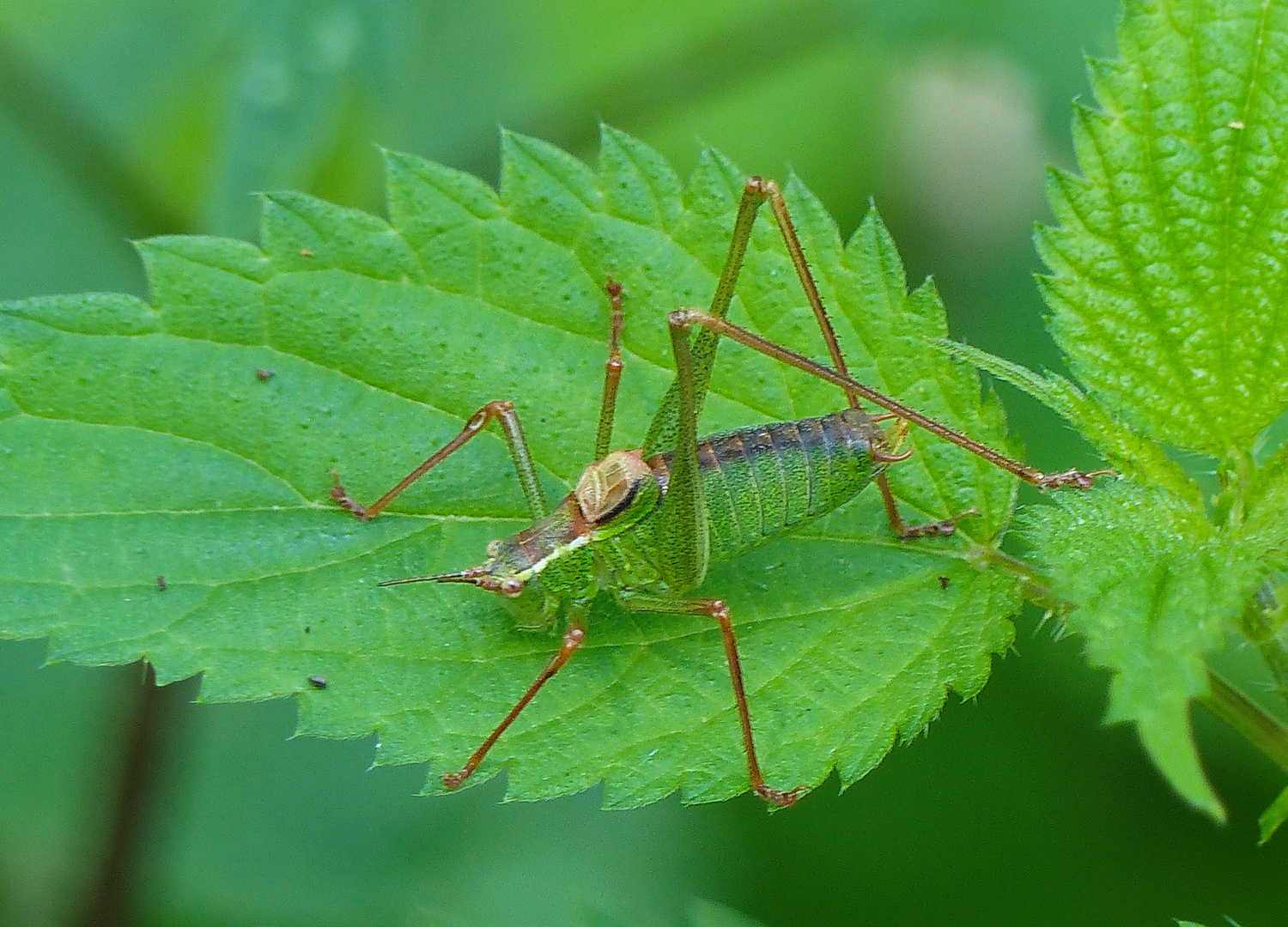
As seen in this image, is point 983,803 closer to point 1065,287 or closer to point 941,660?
point 941,660

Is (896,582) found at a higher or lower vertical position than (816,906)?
higher

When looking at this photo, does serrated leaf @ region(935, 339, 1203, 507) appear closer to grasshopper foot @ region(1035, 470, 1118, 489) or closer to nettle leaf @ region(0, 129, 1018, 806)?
grasshopper foot @ region(1035, 470, 1118, 489)

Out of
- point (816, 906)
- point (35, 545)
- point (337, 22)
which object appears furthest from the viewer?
point (816, 906)

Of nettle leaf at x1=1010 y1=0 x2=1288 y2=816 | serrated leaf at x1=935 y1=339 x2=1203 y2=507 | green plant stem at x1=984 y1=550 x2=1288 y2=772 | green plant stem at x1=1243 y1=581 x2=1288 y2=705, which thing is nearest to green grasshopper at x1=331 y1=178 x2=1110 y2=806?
serrated leaf at x1=935 y1=339 x2=1203 y2=507

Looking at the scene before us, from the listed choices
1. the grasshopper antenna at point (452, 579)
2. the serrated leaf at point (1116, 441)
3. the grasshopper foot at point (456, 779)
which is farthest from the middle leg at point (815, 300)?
the grasshopper foot at point (456, 779)

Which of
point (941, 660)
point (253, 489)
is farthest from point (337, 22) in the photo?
point (941, 660)

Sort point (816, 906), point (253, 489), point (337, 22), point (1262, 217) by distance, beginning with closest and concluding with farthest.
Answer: point (1262, 217)
point (253, 489)
point (337, 22)
point (816, 906)

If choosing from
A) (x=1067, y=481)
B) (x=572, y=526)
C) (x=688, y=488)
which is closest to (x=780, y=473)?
(x=688, y=488)
